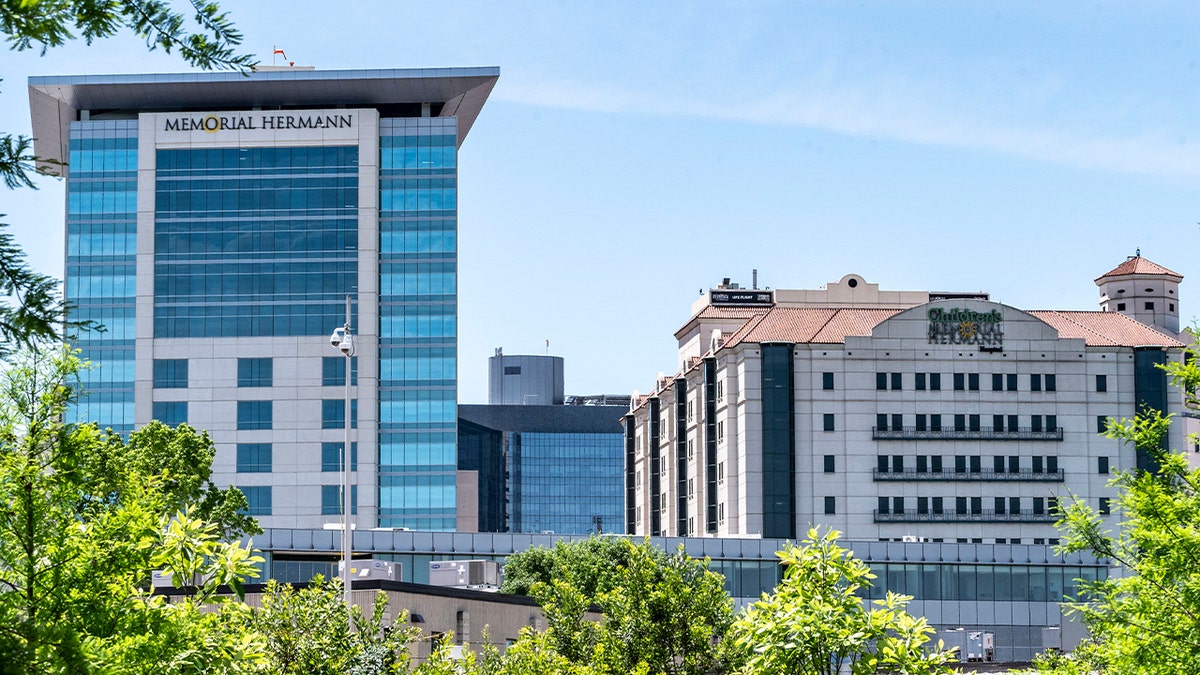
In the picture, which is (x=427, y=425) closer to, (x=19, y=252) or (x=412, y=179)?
(x=412, y=179)

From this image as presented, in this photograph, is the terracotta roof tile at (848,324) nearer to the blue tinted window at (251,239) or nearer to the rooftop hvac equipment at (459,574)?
the blue tinted window at (251,239)

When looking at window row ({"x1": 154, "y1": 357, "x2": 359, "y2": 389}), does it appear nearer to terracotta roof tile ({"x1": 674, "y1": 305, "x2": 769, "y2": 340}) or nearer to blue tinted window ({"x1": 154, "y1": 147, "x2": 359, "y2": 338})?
blue tinted window ({"x1": 154, "y1": 147, "x2": 359, "y2": 338})

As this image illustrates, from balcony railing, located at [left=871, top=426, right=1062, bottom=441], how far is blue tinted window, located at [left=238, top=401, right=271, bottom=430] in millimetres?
52707

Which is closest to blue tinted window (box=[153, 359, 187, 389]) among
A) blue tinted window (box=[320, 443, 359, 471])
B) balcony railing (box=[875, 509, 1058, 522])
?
blue tinted window (box=[320, 443, 359, 471])

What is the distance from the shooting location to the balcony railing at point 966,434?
139000 millimetres

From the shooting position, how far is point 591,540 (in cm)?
10288

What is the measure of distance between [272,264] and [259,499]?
20390 mm

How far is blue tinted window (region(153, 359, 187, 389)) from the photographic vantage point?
139125 millimetres

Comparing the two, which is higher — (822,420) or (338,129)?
(338,129)

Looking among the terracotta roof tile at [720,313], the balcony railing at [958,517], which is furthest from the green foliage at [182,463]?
the terracotta roof tile at [720,313]

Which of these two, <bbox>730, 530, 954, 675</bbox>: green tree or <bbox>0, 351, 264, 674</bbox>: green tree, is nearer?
<bbox>0, 351, 264, 674</bbox>: green tree

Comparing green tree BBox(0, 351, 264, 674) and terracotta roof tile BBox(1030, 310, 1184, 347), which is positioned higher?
terracotta roof tile BBox(1030, 310, 1184, 347)

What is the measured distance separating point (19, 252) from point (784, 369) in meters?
131

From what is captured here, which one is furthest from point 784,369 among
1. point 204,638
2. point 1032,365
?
point 204,638
